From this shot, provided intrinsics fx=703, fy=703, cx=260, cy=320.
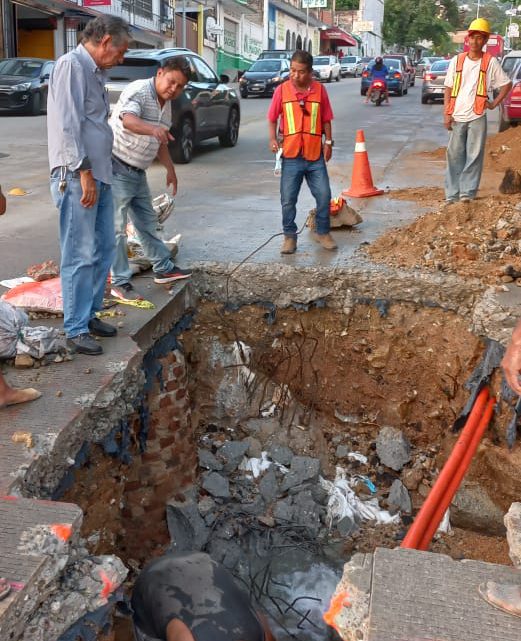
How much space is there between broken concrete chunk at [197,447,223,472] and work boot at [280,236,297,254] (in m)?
1.92

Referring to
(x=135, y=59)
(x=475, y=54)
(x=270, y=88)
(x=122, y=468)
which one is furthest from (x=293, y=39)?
(x=122, y=468)

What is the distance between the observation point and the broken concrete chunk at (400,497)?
17.3 ft

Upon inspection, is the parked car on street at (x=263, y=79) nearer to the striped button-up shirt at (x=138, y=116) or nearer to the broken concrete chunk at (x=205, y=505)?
the striped button-up shirt at (x=138, y=116)

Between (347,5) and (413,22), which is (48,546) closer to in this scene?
(413,22)

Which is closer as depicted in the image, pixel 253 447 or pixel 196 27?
pixel 253 447

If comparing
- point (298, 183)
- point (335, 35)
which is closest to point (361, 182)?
point (298, 183)

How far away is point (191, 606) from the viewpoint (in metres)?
3.26

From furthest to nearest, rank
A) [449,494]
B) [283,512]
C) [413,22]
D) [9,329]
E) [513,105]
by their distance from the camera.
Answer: [413,22]
[513,105]
[283,512]
[9,329]
[449,494]

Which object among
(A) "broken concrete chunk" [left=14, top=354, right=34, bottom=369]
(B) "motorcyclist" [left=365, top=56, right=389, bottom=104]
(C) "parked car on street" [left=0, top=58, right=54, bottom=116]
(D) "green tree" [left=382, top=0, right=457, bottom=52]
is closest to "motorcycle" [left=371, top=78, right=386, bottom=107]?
(B) "motorcyclist" [left=365, top=56, right=389, bottom=104]

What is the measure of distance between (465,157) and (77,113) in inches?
195

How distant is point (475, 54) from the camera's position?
7020 mm

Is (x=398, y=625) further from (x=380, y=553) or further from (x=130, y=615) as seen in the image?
(x=130, y=615)

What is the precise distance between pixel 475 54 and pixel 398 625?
620 centimetres

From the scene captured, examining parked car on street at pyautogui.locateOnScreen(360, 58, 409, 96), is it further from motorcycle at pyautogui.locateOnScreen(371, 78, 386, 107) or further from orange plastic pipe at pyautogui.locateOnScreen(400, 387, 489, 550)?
orange plastic pipe at pyautogui.locateOnScreen(400, 387, 489, 550)
